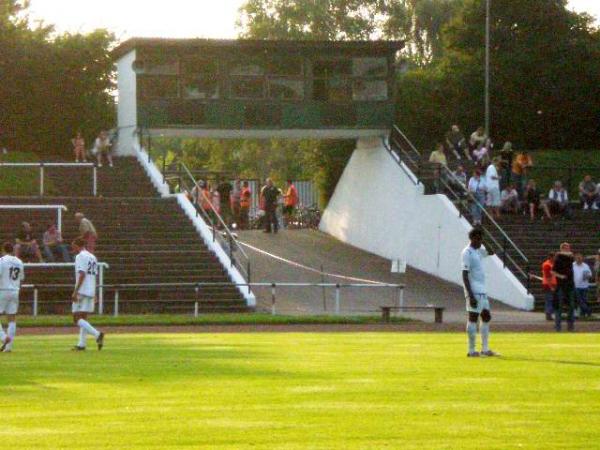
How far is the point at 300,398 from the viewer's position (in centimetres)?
1463

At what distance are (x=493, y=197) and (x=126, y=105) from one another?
1434cm

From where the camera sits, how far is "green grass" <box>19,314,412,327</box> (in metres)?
33.0

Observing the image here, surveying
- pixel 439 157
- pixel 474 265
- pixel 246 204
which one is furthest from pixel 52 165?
pixel 474 265

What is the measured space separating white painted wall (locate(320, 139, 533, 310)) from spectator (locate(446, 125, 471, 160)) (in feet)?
6.15

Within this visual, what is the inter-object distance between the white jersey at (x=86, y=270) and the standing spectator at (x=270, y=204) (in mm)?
28021

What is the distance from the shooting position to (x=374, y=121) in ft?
173

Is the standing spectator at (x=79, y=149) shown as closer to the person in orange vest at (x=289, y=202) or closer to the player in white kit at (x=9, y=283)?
the person in orange vest at (x=289, y=202)

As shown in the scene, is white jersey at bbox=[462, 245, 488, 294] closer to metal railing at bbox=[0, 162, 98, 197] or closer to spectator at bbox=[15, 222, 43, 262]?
spectator at bbox=[15, 222, 43, 262]

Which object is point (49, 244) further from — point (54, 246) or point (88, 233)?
point (88, 233)

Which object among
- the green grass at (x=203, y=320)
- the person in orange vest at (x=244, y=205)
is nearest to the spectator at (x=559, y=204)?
the person in orange vest at (x=244, y=205)

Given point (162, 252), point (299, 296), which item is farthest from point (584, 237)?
point (162, 252)

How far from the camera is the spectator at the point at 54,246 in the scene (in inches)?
1551

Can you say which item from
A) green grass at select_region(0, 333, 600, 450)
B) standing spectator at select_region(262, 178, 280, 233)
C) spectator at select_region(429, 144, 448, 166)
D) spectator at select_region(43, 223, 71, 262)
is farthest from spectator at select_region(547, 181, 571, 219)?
green grass at select_region(0, 333, 600, 450)

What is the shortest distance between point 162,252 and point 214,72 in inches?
467
